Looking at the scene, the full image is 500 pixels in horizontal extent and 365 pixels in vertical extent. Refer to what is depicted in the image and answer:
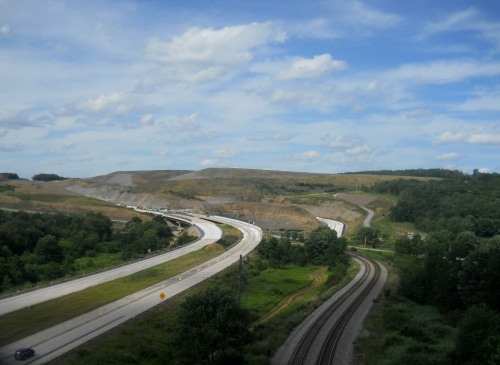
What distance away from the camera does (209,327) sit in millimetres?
25766

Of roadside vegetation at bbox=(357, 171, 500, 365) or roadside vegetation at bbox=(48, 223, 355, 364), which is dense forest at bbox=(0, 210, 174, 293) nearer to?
roadside vegetation at bbox=(48, 223, 355, 364)

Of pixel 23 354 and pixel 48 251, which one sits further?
pixel 48 251

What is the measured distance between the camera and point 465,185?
472 feet

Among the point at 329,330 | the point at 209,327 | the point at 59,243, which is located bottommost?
the point at 59,243

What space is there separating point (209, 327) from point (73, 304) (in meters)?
15.6

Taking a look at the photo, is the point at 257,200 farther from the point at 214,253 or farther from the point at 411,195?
the point at 214,253

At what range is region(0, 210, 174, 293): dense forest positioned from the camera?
179ft

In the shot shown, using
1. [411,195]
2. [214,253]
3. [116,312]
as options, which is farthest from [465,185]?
[116,312]

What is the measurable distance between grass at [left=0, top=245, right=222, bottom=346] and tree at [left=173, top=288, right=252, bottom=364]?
9.41 meters

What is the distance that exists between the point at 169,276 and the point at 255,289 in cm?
877

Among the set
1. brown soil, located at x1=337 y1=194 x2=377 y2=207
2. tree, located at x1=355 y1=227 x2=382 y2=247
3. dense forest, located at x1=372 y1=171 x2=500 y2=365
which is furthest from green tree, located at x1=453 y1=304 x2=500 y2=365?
brown soil, located at x1=337 y1=194 x2=377 y2=207

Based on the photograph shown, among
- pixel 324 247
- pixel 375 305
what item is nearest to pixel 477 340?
pixel 375 305

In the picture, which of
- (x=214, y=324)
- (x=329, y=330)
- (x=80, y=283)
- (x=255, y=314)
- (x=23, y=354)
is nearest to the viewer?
(x=23, y=354)

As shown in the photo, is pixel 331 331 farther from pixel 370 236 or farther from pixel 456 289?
pixel 370 236
